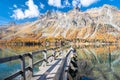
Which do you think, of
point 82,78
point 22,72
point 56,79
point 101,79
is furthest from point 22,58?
point 101,79

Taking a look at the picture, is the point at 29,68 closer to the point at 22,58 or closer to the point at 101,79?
the point at 22,58

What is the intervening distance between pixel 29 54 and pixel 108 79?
16.7 metres

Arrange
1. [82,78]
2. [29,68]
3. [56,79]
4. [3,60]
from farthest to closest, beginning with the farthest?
[82,78] → [29,68] → [3,60] → [56,79]

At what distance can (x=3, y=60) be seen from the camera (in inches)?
246

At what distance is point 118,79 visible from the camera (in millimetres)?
24578

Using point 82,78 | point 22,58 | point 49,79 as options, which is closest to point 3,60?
point 22,58

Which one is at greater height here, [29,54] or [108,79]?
[29,54]

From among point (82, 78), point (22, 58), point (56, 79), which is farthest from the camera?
point (82, 78)

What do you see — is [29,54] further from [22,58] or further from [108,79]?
[108,79]

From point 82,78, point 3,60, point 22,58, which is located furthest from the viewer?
point 82,78

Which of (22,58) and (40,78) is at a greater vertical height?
(22,58)

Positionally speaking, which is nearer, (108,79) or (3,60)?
(3,60)

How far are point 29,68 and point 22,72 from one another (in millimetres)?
2007

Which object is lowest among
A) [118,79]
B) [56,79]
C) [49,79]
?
[118,79]
